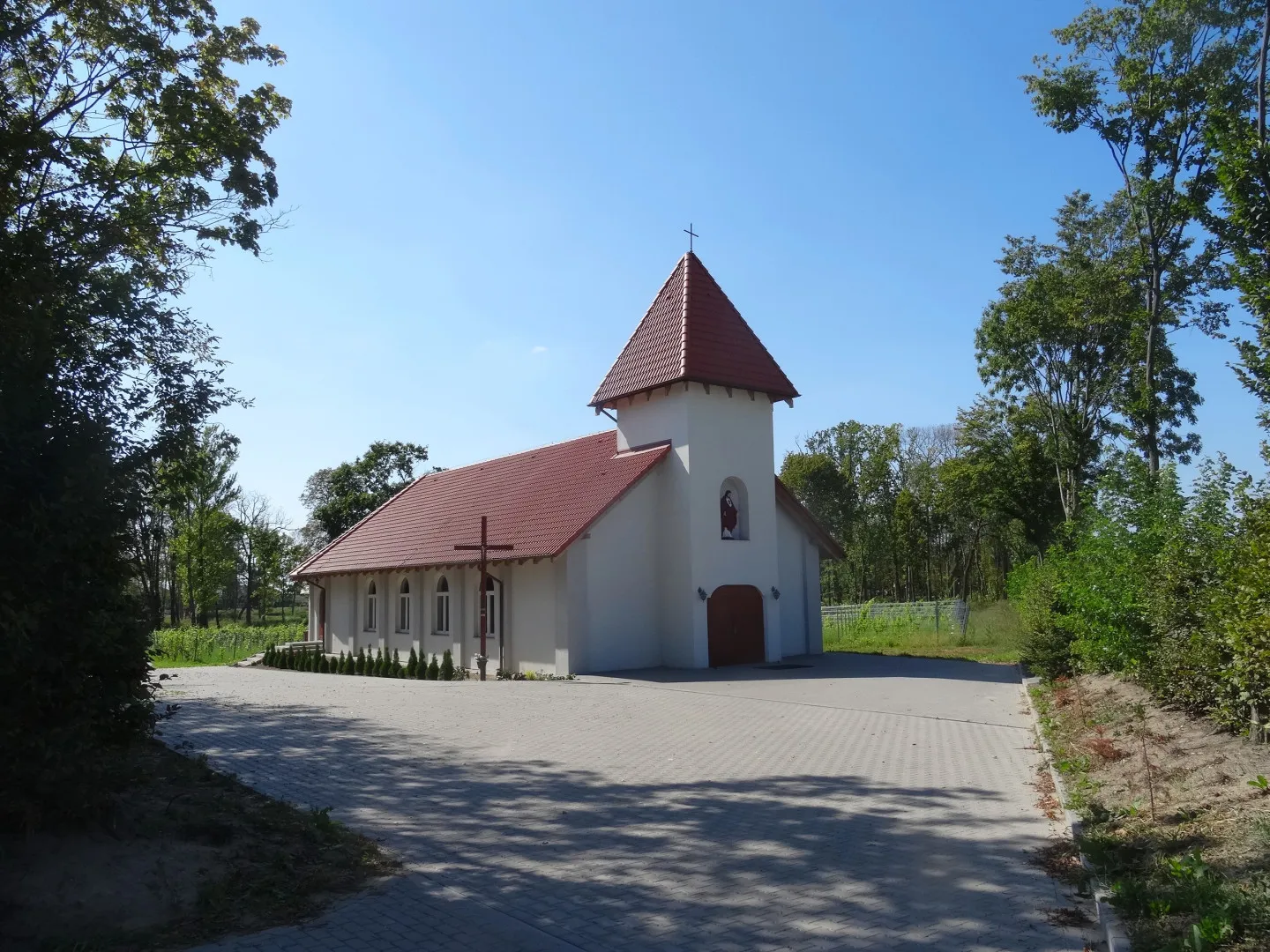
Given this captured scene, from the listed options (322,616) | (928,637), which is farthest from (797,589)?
(322,616)

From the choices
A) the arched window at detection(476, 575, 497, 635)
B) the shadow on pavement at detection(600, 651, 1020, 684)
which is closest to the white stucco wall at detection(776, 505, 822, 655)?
the shadow on pavement at detection(600, 651, 1020, 684)

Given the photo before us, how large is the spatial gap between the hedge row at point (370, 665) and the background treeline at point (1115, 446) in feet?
49.2

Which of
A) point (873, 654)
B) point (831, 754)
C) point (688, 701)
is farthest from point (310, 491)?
point (831, 754)

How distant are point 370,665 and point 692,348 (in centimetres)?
1398

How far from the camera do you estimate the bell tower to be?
24344 millimetres

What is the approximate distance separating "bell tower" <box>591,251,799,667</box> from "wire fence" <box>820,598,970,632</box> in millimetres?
7926

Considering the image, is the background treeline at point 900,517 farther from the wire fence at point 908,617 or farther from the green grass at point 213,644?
the green grass at point 213,644

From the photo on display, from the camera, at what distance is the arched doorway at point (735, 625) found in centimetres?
2456

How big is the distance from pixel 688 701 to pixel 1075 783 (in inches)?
351

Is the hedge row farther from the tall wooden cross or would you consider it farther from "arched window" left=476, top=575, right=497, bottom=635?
"arched window" left=476, top=575, right=497, bottom=635

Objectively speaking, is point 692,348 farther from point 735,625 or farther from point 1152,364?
point 1152,364

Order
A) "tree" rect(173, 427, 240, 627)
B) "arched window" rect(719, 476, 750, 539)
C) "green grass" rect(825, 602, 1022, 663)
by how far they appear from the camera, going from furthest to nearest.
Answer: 1. "tree" rect(173, 427, 240, 627)
2. "green grass" rect(825, 602, 1022, 663)
3. "arched window" rect(719, 476, 750, 539)

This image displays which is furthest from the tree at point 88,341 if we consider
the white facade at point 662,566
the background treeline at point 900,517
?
the background treeline at point 900,517

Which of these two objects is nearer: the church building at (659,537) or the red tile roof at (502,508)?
the church building at (659,537)
